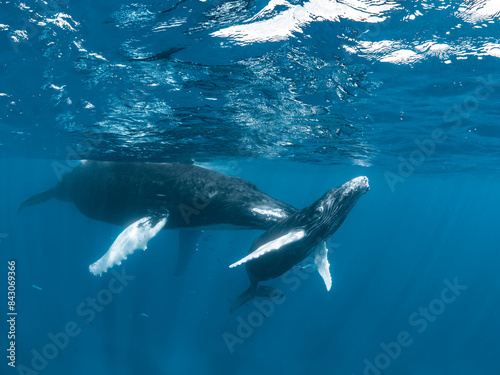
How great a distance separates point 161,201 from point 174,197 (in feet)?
1.33

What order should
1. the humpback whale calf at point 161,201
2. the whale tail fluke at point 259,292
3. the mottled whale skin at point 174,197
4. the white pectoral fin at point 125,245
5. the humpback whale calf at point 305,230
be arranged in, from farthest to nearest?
the mottled whale skin at point 174,197 → the humpback whale calf at point 161,201 → the white pectoral fin at point 125,245 → the whale tail fluke at point 259,292 → the humpback whale calf at point 305,230

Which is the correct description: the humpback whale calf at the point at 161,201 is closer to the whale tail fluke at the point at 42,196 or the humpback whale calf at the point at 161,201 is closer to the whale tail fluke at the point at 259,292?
the whale tail fluke at the point at 259,292

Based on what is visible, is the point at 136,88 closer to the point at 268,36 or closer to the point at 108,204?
the point at 108,204

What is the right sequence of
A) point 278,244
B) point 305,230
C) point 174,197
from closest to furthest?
point 278,244 < point 305,230 < point 174,197

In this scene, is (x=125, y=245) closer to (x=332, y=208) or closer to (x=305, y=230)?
(x=305, y=230)

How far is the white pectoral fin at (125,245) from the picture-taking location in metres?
6.42

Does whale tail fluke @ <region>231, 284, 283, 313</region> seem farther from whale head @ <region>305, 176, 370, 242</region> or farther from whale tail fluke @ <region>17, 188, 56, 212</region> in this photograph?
whale tail fluke @ <region>17, 188, 56, 212</region>

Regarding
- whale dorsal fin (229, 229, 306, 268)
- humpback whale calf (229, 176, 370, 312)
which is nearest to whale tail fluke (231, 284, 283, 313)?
humpback whale calf (229, 176, 370, 312)

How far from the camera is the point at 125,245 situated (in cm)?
654

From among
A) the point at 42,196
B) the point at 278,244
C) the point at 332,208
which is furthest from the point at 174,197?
the point at 42,196

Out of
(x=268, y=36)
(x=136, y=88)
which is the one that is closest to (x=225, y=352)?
(x=136, y=88)

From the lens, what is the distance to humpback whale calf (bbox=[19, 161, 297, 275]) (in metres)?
6.54

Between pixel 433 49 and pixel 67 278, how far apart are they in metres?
32.7

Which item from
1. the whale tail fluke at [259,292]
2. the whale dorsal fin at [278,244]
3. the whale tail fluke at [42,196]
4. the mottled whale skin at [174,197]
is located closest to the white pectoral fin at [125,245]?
the mottled whale skin at [174,197]
